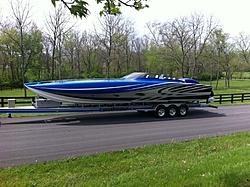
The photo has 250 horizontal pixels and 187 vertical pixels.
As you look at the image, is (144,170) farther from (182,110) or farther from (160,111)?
(182,110)

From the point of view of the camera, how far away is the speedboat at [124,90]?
11320 millimetres

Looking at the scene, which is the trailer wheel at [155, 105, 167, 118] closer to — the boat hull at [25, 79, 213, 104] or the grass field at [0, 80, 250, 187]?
the boat hull at [25, 79, 213, 104]

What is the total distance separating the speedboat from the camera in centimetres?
1132

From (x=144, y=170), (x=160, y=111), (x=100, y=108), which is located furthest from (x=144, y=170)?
(x=160, y=111)

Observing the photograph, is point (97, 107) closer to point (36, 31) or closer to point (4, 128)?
point (4, 128)

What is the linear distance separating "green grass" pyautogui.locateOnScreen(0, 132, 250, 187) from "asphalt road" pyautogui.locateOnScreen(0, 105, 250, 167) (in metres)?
0.81

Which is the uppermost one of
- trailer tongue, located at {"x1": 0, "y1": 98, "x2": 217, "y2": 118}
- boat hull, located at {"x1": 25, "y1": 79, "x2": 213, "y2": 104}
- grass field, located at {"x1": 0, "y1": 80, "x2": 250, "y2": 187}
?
boat hull, located at {"x1": 25, "y1": 79, "x2": 213, "y2": 104}

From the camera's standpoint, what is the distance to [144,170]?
192 inches

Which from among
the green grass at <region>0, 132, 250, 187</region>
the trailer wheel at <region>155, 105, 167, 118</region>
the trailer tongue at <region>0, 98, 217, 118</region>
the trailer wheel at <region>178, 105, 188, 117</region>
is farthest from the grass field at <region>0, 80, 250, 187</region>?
the trailer wheel at <region>178, 105, 188, 117</region>

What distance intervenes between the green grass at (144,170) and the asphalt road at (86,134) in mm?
814

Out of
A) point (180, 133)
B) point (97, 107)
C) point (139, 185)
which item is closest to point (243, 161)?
point (139, 185)

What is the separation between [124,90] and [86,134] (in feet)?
13.5

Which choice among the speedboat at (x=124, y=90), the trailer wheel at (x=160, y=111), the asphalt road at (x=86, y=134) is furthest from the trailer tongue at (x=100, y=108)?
the asphalt road at (x=86, y=134)

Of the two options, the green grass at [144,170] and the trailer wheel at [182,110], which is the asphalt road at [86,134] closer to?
the trailer wheel at [182,110]
